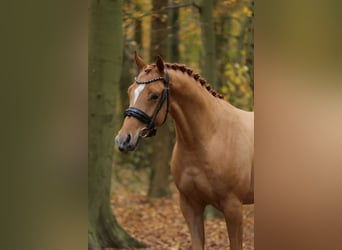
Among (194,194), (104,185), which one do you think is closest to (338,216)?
(194,194)

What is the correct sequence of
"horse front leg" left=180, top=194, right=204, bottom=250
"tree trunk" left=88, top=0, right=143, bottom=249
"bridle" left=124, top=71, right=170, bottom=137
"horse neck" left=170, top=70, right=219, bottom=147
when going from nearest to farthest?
1. "bridle" left=124, top=71, right=170, bottom=137
2. "horse neck" left=170, top=70, right=219, bottom=147
3. "horse front leg" left=180, top=194, right=204, bottom=250
4. "tree trunk" left=88, top=0, right=143, bottom=249

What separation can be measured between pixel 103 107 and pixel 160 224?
3.17 ft

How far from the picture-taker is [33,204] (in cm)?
446

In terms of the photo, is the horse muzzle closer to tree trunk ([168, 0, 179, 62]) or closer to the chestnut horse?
the chestnut horse

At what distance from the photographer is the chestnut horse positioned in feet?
14.1

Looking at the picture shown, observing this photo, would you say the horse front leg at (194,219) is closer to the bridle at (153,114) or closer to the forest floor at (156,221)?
the forest floor at (156,221)

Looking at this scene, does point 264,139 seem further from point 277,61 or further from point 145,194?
point 145,194

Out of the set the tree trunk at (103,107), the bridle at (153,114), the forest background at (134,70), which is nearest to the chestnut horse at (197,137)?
the bridle at (153,114)

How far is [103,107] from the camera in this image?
15.4 ft

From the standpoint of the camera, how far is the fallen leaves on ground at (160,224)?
15.1ft

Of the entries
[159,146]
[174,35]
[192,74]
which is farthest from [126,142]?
[174,35]

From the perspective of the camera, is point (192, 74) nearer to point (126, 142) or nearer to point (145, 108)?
point (145, 108)

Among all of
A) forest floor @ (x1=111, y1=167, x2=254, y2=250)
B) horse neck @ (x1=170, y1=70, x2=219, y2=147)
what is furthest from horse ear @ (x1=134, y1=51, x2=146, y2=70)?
forest floor @ (x1=111, y1=167, x2=254, y2=250)

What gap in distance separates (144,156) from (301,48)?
1.37m
